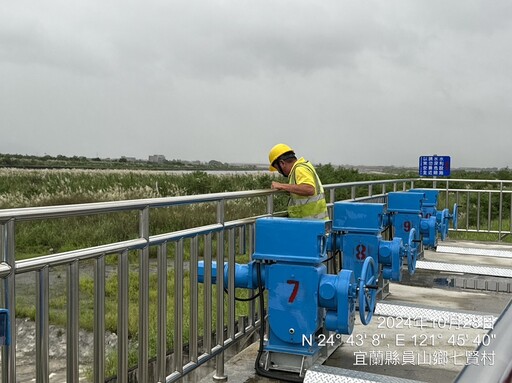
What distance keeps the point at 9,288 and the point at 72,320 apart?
43 centimetres

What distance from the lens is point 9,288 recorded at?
2.18 metres

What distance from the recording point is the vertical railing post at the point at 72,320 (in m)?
2.50

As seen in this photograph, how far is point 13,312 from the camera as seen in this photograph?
221cm

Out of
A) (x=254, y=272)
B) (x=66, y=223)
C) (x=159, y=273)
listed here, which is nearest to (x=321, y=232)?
(x=254, y=272)

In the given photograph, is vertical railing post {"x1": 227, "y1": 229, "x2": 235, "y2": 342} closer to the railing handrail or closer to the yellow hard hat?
the railing handrail

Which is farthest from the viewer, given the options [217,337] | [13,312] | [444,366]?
[444,366]

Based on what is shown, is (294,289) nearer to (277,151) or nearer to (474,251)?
(277,151)

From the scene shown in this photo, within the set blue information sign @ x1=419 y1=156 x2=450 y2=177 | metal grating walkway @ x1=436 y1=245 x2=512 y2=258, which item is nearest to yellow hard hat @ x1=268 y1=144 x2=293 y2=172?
metal grating walkway @ x1=436 y1=245 x2=512 y2=258

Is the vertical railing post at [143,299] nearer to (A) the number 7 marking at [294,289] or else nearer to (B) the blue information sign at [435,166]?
(A) the number 7 marking at [294,289]

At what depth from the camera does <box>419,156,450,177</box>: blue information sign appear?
11.9 metres

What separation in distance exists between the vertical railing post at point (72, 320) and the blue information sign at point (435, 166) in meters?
10.5

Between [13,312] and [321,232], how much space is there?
6.47 feet

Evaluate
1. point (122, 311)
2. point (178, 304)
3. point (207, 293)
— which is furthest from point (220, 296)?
point (122, 311)

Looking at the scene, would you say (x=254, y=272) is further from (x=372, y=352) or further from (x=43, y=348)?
(x=43, y=348)
